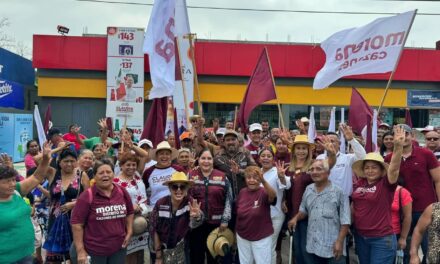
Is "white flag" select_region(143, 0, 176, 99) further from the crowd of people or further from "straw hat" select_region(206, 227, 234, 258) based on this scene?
"straw hat" select_region(206, 227, 234, 258)

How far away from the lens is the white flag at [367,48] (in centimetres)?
697

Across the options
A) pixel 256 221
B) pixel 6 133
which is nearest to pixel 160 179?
pixel 256 221

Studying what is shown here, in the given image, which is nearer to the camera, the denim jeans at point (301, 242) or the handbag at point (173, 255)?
the handbag at point (173, 255)

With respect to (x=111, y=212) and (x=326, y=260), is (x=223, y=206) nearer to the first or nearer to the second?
(x=326, y=260)

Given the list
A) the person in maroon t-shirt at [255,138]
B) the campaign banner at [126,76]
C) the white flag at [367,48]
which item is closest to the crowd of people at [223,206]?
the person in maroon t-shirt at [255,138]

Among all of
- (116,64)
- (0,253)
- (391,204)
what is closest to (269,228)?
(391,204)

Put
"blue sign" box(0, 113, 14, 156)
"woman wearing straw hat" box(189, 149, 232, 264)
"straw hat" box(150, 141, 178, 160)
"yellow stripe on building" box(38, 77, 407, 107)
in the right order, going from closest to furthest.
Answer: "woman wearing straw hat" box(189, 149, 232, 264) < "straw hat" box(150, 141, 178, 160) < "blue sign" box(0, 113, 14, 156) < "yellow stripe on building" box(38, 77, 407, 107)

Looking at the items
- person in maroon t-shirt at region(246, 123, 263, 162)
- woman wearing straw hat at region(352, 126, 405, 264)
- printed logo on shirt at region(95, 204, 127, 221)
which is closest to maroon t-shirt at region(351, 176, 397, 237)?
woman wearing straw hat at region(352, 126, 405, 264)

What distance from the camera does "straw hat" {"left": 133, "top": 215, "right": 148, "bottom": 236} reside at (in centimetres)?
490

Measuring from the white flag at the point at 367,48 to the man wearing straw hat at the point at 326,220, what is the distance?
128 inches

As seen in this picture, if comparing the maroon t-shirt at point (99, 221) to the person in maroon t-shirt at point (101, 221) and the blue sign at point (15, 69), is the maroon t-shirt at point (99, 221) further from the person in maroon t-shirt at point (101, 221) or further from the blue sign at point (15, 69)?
the blue sign at point (15, 69)

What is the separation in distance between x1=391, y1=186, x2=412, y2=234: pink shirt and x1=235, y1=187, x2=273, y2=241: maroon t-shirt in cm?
144

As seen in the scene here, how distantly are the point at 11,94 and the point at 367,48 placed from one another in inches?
694

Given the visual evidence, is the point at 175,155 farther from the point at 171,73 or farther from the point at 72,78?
the point at 72,78
